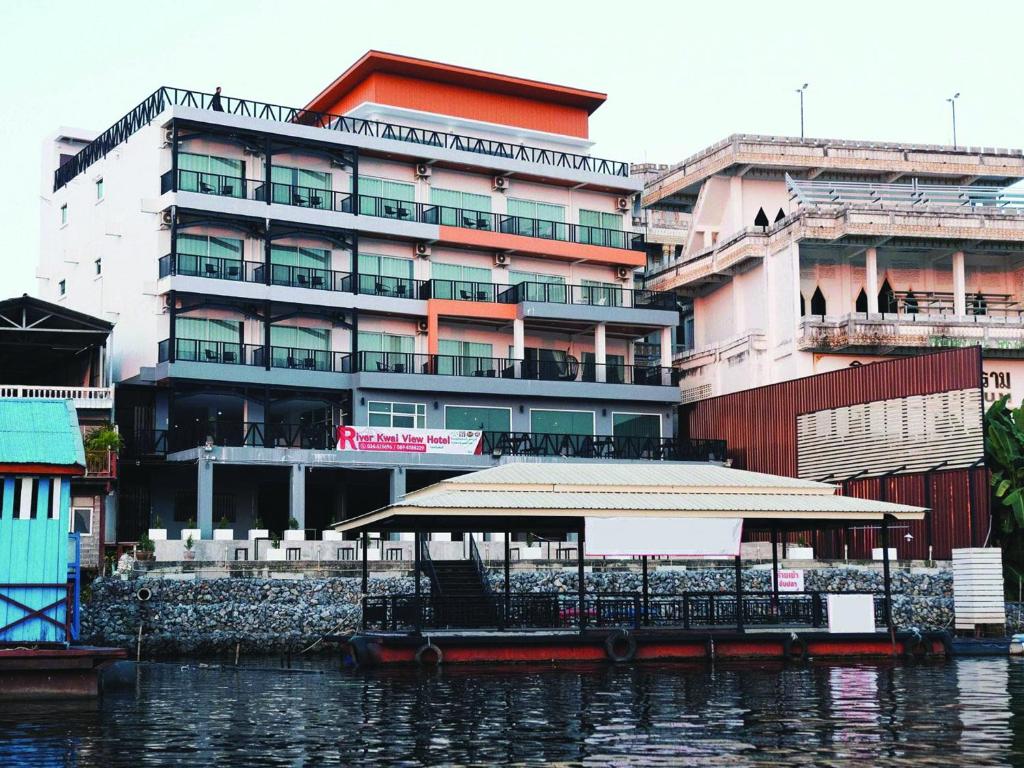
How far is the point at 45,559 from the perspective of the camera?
28.1 meters

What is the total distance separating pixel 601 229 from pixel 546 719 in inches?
1914

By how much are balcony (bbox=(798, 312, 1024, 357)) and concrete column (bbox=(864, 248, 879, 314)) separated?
82cm

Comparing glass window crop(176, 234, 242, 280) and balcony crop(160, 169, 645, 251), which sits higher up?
balcony crop(160, 169, 645, 251)

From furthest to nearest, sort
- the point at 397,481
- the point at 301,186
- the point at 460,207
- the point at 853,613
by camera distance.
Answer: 1. the point at 460,207
2. the point at 301,186
3. the point at 397,481
4. the point at 853,613

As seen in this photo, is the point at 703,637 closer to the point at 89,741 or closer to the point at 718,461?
the point at 89,741

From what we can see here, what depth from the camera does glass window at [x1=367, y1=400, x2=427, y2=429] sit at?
6147 centimetres

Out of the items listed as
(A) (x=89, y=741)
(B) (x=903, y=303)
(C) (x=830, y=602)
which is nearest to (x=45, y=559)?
(A) (x=89, y=741)

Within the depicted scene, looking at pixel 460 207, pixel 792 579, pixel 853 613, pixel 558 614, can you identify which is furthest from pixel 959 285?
pixel 558 614

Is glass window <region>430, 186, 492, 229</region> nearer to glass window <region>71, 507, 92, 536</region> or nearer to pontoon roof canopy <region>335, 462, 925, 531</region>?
glass window <region>71, 507, 92, 536</region>

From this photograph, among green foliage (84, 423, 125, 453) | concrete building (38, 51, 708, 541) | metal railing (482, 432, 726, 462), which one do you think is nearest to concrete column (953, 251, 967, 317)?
metal railing (482, 432, 726, 462)

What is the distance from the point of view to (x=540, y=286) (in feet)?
218

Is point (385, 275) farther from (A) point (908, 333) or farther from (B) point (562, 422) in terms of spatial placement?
(A) point (908, 333)

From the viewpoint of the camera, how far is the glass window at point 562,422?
213ft

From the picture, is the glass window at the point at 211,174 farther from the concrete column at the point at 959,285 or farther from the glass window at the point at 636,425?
the concrete column at the point at 959,285
